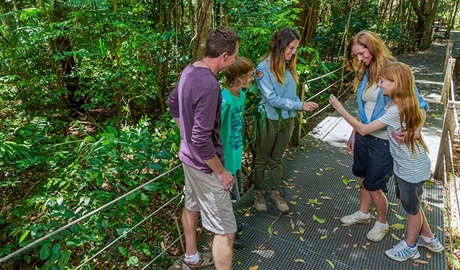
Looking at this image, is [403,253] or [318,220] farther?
[318,220]

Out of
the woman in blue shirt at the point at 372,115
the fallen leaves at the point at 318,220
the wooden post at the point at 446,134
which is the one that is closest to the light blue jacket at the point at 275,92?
the woman in blue shirt at the point at 372,115

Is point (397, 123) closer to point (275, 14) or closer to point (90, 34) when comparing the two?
point (275, 14)

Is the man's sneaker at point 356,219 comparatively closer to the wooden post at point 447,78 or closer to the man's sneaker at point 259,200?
the man's sneaker at point 259,200

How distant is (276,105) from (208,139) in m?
1.11

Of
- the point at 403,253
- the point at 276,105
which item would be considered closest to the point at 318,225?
the point at 403,253

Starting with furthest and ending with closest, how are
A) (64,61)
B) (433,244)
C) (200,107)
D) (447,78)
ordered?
(64,61), (447,78), (433,244), (200,107)

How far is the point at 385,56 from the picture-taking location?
2502 millimetres

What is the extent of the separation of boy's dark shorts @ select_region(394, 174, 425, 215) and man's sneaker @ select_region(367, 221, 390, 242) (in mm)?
455

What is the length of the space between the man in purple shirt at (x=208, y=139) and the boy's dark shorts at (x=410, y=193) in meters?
1.27

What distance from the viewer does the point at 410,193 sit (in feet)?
7.79

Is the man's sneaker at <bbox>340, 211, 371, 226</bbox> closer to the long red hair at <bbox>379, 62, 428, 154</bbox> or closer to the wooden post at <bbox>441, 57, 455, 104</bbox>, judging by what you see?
the long red hair at <bbox>379, 62, 428, 154</bbox>

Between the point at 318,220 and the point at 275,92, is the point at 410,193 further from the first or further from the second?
the point at 275,92

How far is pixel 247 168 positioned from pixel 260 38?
160 centimetres

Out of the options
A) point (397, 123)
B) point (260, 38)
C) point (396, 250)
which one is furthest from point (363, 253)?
point (260, 38)
